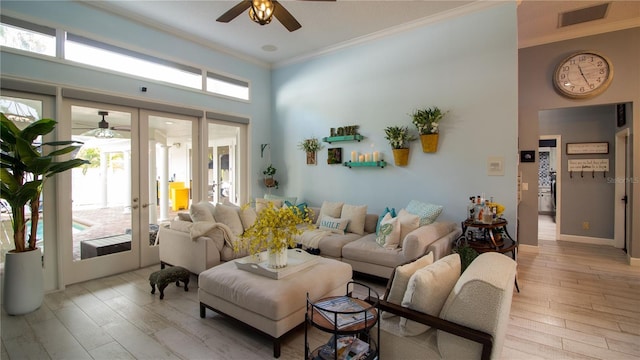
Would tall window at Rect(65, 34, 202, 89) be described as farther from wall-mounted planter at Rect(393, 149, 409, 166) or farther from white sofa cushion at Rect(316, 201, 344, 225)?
wall-mounted planter at Rect(393, 149, 409, 166)

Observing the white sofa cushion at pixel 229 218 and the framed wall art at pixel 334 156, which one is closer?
the white sofa cushion at pixel 229 218

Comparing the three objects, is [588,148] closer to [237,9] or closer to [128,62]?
[237,9]

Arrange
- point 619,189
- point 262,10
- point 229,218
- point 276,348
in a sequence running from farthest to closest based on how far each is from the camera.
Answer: point 619,189 → point 229,218 → point 262,10 → point 276,348

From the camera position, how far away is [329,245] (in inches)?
157

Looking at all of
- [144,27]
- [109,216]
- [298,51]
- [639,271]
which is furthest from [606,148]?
[109,216]

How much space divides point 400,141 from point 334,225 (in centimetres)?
160

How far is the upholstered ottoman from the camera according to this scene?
2.31 m

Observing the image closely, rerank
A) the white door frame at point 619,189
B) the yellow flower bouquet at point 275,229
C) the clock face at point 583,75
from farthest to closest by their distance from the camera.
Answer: the white door frame at point 619,189 → the clock face at point 583,75 → the yellow flower bouquet at point 275,229

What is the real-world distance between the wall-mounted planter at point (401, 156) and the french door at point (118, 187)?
3.42m

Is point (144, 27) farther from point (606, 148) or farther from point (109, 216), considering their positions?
point (606, 148)

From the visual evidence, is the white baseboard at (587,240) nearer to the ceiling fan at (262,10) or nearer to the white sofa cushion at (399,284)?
the white sofa cushion at (399,284)

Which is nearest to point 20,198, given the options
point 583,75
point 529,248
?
point 529,248

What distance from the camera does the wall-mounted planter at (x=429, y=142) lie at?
→ 165 inches

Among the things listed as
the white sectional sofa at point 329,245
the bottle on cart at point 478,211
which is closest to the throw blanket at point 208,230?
the white sectional sofa at point 329,245
